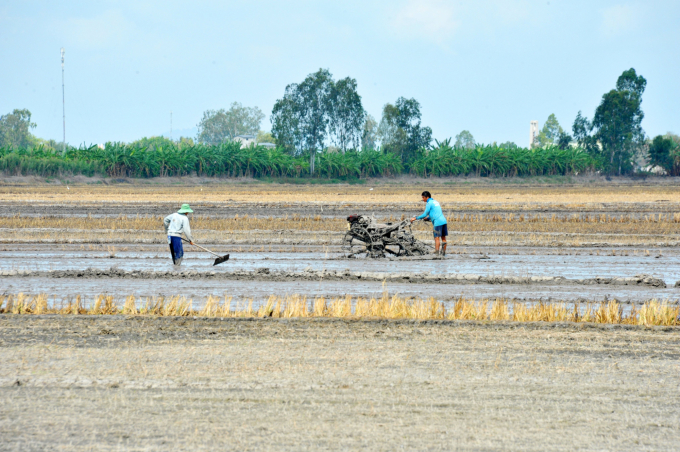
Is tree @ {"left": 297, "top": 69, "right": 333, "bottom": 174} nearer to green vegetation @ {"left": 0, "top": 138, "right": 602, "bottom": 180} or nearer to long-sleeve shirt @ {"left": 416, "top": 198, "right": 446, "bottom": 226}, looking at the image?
green vegetation @ {"left": 0, "top": 138, "right": 602, "bottom": 180}

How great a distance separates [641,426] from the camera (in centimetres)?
593

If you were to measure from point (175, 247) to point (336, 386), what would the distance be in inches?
373

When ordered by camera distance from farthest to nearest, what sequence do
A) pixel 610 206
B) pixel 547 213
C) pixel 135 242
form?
pixel 610 206
pixel 547 213
pixel 135 242

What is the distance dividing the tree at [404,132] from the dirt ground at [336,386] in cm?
6637

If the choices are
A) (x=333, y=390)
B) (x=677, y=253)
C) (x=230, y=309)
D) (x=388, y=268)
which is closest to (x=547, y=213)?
(x=677, y=253)

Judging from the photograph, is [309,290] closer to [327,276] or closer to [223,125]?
[327,276]

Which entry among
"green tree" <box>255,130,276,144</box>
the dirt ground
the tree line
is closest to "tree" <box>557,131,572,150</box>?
the tree line

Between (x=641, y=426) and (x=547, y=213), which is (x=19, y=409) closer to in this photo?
(x=641, y=426)

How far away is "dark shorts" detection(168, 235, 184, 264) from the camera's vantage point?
51.0 feet

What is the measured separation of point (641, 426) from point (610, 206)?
100 ft

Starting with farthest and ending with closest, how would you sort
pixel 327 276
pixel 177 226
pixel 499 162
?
pixel 499 162 → pixel 177 226 → pixel 327 276

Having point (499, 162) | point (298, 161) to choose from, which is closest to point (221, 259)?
point (298, 161)

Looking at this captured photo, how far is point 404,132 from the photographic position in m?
75.3

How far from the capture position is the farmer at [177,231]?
15.5 m
